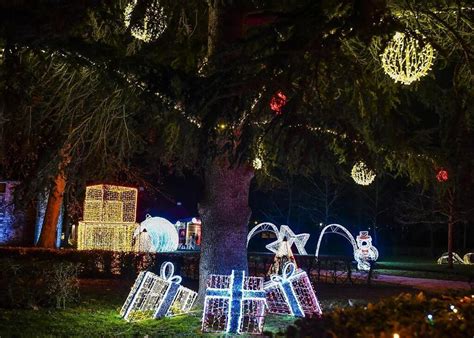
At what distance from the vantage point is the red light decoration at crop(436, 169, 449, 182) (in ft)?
41.6

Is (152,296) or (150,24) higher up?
(150,24)

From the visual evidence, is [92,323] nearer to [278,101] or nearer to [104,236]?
[278,101]

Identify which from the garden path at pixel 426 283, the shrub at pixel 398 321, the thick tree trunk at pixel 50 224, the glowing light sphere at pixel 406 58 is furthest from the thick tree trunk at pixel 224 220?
the thick tree trunk at pixel 50 224

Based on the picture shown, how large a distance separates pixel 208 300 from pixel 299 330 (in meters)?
5.85

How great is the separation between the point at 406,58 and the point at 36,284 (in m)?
8.61

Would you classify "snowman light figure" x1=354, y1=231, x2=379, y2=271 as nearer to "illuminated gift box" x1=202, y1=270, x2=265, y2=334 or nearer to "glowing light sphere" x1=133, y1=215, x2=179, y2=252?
"glowing light sphere" x1=133, y1=215, x2=179, y2=252

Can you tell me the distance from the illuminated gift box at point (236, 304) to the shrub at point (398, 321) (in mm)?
4459

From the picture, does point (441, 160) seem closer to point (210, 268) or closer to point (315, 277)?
point (210, 268)

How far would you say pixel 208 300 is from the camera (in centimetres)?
1014

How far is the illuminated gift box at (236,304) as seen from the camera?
9.80 m

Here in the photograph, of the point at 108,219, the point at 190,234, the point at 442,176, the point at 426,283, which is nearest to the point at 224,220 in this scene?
the point at 442,176

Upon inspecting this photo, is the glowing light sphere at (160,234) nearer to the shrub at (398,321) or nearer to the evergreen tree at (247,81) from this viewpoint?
the evergreen tree at (247,81)

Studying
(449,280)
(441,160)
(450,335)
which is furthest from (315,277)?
(450,335)

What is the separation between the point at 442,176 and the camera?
42.2 ft
